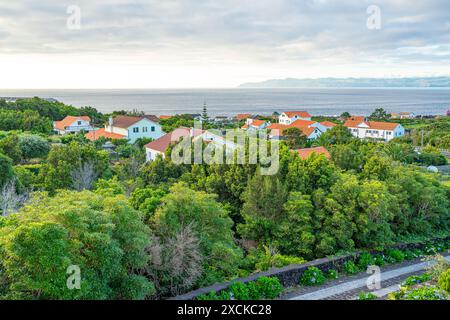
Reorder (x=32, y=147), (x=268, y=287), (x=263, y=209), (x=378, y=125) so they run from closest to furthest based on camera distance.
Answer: (x=268, y=287) < (x=263, y=209) < (x=32, y=147) < (x=378, y=125)

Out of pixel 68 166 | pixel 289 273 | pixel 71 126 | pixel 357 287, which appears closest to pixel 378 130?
pixel 71 126

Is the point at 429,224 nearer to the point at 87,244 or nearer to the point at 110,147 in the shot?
the point at 87,244

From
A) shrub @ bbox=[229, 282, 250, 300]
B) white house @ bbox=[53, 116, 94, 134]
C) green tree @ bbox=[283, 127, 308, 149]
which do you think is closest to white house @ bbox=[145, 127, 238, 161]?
shrub @ bbox=[229, 282, 250, 300]

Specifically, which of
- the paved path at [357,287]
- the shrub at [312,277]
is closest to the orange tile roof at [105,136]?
the shrub at [312,277]

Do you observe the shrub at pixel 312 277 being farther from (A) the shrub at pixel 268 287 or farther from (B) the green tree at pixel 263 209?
(B) the green tree at pixel 263 209

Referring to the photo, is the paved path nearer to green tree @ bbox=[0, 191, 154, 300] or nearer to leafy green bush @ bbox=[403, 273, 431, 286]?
leafy green bush @ bbox=[403, 273, 431, 286]

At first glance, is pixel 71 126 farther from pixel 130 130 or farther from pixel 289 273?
pixel 289 273

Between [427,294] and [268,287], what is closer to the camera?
[427,294]

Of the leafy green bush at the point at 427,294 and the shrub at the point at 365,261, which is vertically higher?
the leafy green bush at the point at 427,294
